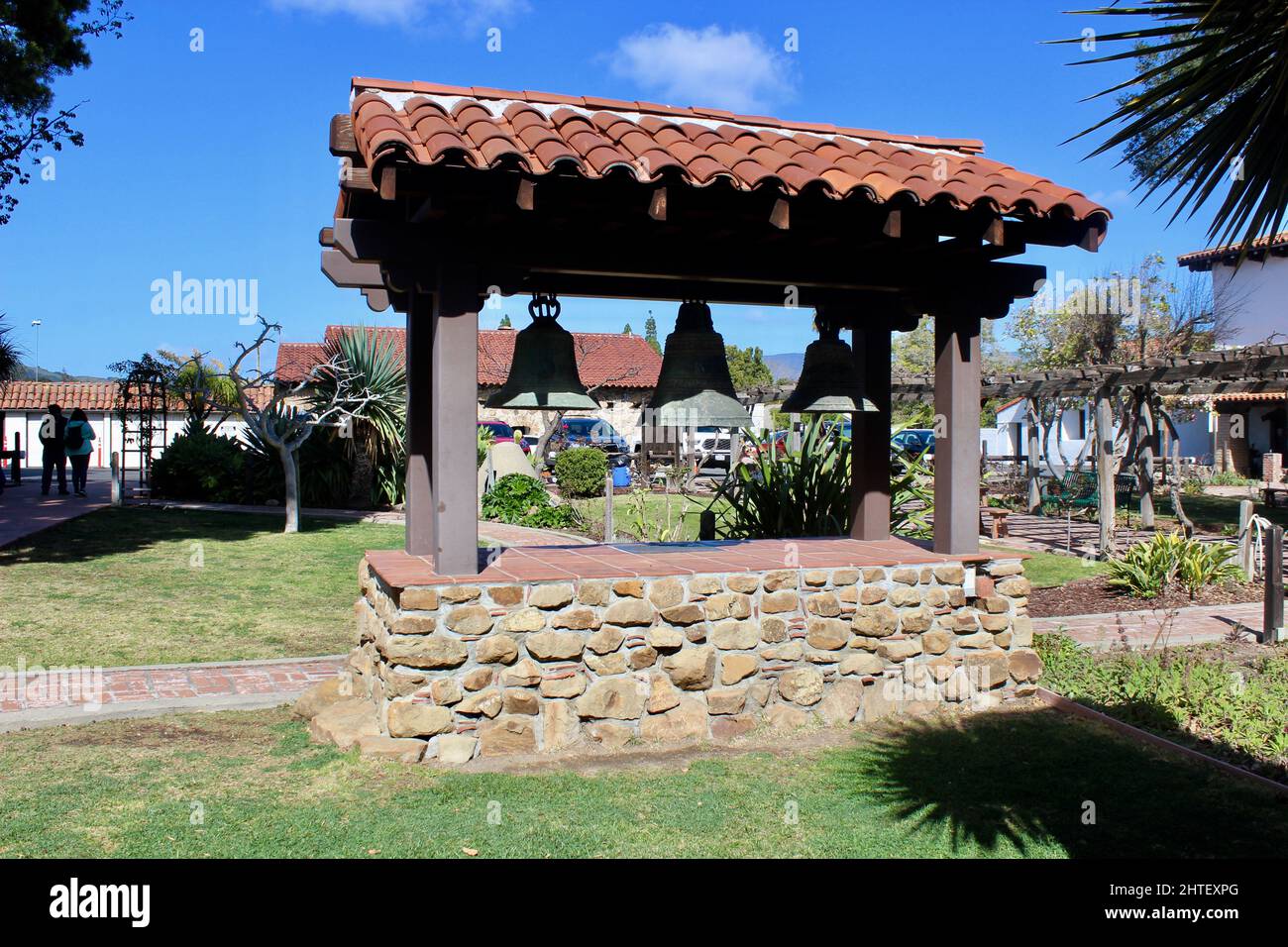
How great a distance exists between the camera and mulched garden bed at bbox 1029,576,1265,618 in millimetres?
9500

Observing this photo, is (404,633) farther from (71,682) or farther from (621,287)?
(71,682)

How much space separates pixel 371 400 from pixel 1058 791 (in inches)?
541

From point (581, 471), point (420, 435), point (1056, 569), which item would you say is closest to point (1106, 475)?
point (1056, 569)

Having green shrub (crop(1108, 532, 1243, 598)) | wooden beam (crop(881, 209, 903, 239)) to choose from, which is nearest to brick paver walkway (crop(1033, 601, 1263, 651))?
green shrub (crop(1108, 532, 1243, 598))

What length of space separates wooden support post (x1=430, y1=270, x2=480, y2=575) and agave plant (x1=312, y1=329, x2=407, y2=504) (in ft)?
38.2

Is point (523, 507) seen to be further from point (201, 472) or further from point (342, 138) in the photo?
point (342, 138)

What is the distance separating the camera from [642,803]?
4375mm

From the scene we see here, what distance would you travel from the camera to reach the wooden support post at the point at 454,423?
195 inches

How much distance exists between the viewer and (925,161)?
18.8 ft

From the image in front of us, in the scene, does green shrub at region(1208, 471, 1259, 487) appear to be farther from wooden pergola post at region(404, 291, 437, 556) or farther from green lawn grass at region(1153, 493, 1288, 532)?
wooden pergola post at region(404, 291, 437, 556)

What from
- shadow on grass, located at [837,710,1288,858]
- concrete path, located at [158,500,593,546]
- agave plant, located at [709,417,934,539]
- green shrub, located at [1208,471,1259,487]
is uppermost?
agave plant, located at [709,417,934,539]
